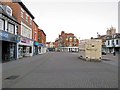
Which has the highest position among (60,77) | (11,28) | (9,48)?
(11,28)

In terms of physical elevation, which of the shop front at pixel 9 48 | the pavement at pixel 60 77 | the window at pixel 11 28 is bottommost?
the pavement at pixel 60 77

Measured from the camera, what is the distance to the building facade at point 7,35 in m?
23.4

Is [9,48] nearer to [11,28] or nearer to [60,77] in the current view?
[11,28]

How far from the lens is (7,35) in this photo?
2408cm

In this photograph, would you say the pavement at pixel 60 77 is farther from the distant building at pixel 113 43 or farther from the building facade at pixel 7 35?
the distant building at pixel 113 43

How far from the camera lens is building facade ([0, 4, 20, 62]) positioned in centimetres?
2342

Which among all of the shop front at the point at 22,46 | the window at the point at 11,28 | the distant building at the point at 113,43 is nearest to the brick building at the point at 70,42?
the distant building at the point at 113,43

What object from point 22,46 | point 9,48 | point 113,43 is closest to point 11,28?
point 9,48

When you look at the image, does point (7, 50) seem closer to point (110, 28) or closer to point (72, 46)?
point (110, 28)

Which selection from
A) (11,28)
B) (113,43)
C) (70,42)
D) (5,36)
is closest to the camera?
(5,36)

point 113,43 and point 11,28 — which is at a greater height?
point 11,28

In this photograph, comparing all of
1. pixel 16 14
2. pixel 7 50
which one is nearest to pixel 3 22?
pixel 7 50

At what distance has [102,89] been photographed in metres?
8.64

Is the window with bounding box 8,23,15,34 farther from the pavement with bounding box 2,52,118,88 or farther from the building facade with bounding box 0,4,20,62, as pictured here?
the pavement with bounding box 2,52,118,88
